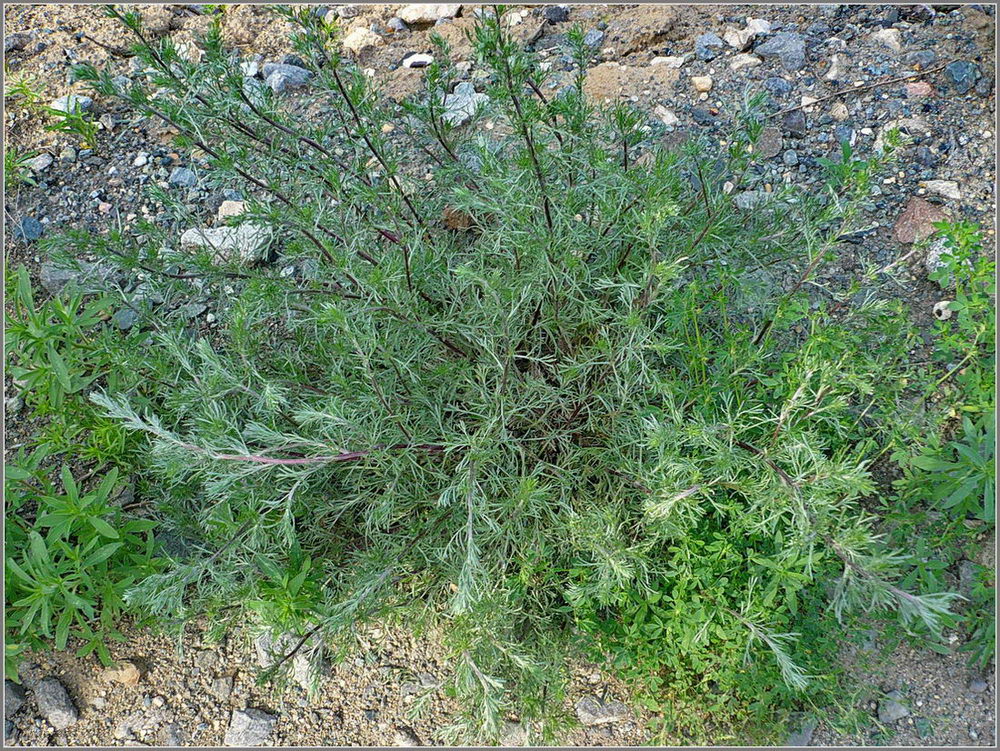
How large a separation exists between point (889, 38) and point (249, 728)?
171 inches

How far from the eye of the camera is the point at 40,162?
12.5 feet

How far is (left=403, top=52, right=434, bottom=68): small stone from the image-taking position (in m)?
4.09

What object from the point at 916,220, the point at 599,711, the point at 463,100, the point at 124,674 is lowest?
the point at 599,711

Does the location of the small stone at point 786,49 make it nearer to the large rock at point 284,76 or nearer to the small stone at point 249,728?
the large rock at point 284,76

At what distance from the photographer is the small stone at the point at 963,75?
3.67 metres

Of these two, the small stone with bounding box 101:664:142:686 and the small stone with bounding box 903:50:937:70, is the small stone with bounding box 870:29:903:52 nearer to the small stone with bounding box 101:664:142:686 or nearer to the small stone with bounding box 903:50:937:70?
the small stone with bounding box 903:50:937:70

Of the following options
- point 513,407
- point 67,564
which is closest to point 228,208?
point 67,564

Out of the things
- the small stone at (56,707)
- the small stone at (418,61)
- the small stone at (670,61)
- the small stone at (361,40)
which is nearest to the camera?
the small stone at (56,707)

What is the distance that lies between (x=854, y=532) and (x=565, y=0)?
333 centimetres

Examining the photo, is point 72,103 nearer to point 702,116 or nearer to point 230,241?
point 230,241

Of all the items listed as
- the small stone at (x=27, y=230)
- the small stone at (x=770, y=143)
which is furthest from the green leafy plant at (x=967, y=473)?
the small stone at (x=27, y=230)

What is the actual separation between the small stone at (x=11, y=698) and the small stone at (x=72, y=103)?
2.71m

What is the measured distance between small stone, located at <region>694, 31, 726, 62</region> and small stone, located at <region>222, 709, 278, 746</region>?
3.68 m

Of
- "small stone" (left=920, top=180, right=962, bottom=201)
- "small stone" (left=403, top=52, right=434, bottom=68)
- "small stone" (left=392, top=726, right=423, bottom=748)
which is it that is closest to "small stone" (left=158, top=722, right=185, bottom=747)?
"small stone" (left=392, top=726, right=423, bottom=748)
